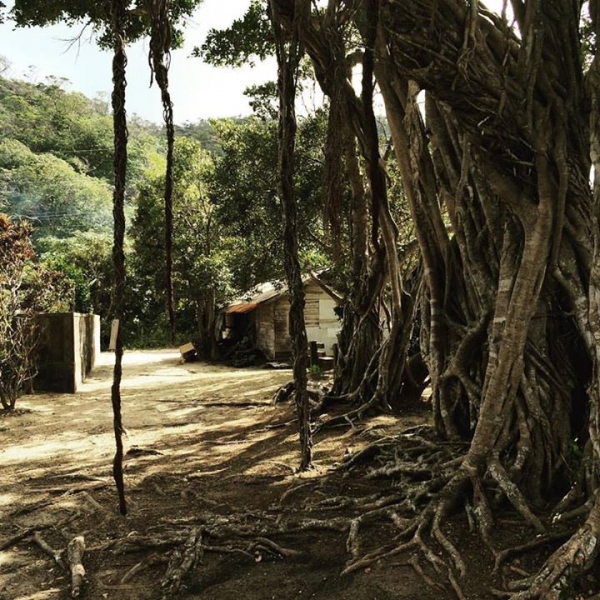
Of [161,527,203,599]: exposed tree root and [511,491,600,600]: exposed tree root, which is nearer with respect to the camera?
[511,491,600,600]: exposed tree root

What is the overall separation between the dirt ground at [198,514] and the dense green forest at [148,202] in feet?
17.9

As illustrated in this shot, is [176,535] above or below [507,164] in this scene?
below

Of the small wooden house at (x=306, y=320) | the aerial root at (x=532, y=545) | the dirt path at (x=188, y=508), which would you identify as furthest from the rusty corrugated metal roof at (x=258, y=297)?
the aerial root at (x=532, y=545)

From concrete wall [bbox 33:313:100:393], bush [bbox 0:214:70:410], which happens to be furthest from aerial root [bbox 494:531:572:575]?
concrete wall [bbox 33:313:100:393]

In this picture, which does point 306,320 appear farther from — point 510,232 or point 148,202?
point 510,232

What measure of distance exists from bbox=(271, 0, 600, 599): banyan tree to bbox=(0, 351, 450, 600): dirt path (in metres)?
0.51

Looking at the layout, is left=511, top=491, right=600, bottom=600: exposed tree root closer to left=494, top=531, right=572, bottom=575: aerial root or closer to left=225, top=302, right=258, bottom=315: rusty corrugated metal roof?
left=494, top=531, right=572, bottom=575: aerial root

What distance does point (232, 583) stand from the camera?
305cm

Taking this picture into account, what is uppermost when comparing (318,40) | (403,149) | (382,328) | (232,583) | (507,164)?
(318,40)

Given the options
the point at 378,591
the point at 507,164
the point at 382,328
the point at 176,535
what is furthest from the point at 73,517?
the point at 382,328

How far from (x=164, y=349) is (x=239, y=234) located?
41.5 ft

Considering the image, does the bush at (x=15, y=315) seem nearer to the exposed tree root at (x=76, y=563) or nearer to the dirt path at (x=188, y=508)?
the dirt path at (x=188, y=508)

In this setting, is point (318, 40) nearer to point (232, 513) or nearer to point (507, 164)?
point (507, 164)

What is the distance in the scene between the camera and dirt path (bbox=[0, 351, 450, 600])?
3062 millimetres
